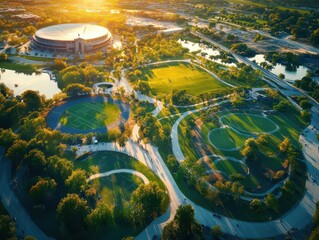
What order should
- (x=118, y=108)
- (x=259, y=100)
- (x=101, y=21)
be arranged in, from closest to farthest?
(x=118, y=108) < (x=259, y=100) < (x=101, y=21)

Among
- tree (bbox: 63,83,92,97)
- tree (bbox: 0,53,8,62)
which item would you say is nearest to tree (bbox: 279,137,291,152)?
tree (bbox: 63,83,92,97)

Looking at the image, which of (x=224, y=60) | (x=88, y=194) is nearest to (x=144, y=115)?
(x=88, y=194)

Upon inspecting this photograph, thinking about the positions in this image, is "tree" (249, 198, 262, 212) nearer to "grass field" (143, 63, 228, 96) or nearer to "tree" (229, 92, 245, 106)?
"tree" (229, 92, 245, 106)

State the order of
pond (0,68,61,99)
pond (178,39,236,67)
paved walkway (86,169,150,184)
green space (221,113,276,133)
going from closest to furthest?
paved walkway (86,169,150,184) → green space (221,113,276,133) → pond (0,68,61,99) → pond (178,39,236,67)

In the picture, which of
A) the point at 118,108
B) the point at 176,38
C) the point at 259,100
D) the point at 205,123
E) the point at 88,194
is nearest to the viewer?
the point at 88,194

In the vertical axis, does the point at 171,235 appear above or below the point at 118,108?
above

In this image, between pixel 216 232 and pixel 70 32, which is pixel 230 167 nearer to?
pixel 216 232

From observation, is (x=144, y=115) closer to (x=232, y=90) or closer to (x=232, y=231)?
(x=232, y=90)

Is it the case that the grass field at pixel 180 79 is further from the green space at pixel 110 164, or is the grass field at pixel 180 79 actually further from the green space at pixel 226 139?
the green space at pixel 110 164
